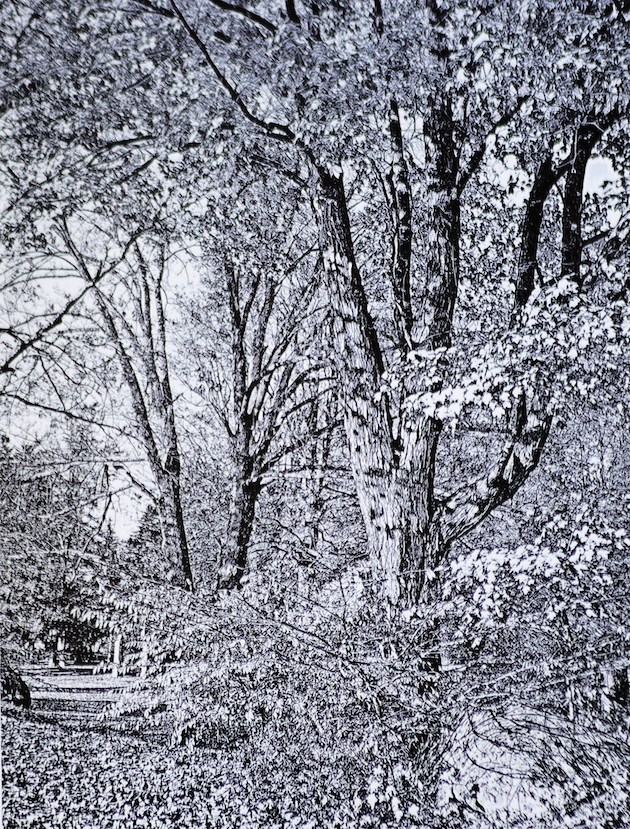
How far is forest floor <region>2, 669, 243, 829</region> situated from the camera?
3.00 m

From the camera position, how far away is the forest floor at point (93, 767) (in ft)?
9.84

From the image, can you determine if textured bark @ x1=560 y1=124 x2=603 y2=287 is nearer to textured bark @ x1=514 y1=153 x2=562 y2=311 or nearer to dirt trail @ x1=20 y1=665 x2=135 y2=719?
textured bark @ x1=514 y1=153 x2=562 y2=311

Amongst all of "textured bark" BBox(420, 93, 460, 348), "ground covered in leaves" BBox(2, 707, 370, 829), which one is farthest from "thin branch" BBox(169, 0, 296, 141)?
"ground covered in leaves" BBox(2, 707, 370, 829)

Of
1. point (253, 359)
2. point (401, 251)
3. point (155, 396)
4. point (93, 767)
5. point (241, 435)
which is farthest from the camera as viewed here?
point (253, 359)

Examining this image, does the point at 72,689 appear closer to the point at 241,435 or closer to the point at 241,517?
the point at 241,517

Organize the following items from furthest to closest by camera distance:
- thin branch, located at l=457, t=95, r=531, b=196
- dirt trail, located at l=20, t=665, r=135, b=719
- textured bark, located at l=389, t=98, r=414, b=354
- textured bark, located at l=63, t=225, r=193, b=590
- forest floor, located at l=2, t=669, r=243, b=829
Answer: textured bark, located at l=63, t=225, r=193, b=590 < dirt trail, located at l=20, t=665, r=135, b=719 < textured bark, located at l=389, t=98, r=414, b=354 < forest floor, located at l=2, t=669, r=243, b=829 < thin branch, located at l=457, t=95, r=531, b=196

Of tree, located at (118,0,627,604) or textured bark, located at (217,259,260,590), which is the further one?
textured bark, located at (217,259,260,590)

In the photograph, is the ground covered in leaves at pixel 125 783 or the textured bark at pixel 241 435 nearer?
the ground covered in leaves at pixel 125 783

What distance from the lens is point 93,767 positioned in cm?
381

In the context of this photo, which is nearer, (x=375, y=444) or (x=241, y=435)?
(x=375, y=444)

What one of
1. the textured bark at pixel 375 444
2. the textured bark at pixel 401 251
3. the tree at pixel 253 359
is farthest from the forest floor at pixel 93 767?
the textured bark at pixel 401 251

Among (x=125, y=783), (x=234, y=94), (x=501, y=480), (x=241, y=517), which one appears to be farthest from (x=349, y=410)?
(x=125, y=783)

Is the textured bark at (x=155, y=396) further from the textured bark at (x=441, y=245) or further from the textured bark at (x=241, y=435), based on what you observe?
the textured bark at (x=441, y=245)

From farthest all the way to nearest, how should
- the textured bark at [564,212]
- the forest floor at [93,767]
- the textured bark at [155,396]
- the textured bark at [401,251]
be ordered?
1. the textured bark at [155,396]
2. the textured bark at [401,251]
3. the forest floor at [93,767]
4. the textured bark at [564,212]
